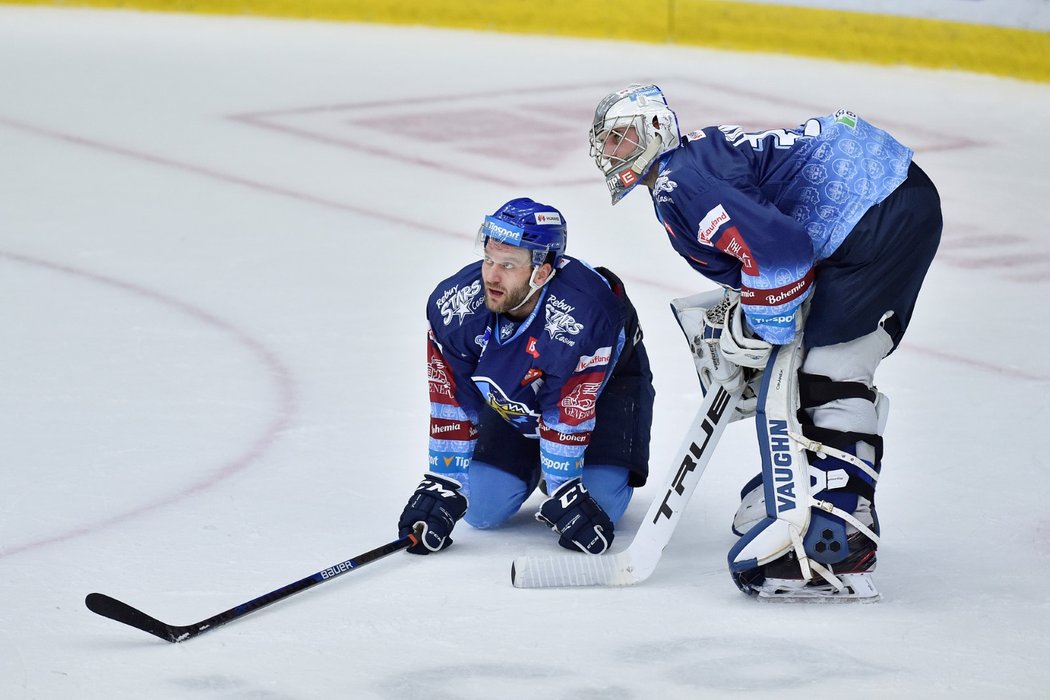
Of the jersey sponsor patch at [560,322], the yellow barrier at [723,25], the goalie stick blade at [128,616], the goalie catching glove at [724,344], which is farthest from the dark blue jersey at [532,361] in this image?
the yellow barrier at [723,25]

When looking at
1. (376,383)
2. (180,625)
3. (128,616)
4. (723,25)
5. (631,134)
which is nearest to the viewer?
(128,616)

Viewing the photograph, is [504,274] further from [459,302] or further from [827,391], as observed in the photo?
[827,391]

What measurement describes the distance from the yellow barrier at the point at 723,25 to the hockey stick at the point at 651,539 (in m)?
5.10

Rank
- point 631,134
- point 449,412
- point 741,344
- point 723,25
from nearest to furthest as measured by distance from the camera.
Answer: point 631,134, point 741,344, point 449,412, point 723,25

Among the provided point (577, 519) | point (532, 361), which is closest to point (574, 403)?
point (532, 361)

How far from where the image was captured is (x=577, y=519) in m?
3.42

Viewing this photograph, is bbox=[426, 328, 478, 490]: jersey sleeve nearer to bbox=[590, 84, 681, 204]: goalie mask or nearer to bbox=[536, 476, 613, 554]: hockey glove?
bbox=[536, 476, 613, 554]: hockey glove

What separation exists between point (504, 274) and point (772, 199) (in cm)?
55

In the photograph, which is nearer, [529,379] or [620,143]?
[620,143]

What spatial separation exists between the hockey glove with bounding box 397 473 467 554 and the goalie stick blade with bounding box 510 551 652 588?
0.62 ft

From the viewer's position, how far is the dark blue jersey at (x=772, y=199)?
3.04m

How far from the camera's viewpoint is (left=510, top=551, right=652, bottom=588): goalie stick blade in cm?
325

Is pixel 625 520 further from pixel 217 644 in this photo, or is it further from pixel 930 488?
pixel 217 644

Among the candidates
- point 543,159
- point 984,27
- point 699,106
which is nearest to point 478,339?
point 543,159
